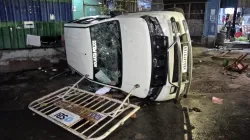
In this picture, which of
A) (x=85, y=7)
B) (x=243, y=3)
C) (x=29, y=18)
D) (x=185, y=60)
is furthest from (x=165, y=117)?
(x=243, y=3)

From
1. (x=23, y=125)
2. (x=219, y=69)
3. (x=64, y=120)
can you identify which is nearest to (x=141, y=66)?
(x=64, y=120)

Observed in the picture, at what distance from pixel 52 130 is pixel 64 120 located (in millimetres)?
210

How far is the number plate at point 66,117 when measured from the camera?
292 centimetres

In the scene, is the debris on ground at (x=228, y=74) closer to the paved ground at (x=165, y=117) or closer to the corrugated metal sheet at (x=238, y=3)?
the paved ground at (x=165, y=117)

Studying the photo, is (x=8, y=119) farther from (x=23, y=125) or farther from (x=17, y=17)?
(x=17, y=17)

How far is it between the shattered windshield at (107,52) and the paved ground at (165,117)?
2.84 feet

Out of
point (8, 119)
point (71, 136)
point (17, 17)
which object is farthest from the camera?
point (17, 17)

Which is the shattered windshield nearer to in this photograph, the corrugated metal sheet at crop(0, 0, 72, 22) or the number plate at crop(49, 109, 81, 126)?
the number plate at crop(49, 109, 81, 126)

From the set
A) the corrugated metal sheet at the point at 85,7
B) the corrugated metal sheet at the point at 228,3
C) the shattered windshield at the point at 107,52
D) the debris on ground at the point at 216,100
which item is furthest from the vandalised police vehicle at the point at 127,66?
the corrugated metal sheet at the point at 228,3

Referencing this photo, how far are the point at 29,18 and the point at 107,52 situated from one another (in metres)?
3.30

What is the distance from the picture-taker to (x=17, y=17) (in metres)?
5.54

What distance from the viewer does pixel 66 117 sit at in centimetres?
302

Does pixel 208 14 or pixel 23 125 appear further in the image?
pixel 208 14

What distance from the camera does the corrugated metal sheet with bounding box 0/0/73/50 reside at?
5434 mm
